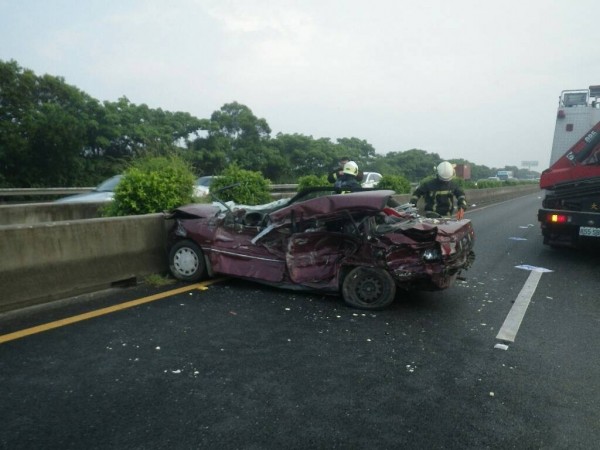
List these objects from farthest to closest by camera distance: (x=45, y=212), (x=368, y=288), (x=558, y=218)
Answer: (x=45, y=212)
(x=558, y=218)
(x=368, y=288)

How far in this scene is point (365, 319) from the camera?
4992 millimetres

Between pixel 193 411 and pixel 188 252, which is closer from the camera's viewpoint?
pixel 193 411

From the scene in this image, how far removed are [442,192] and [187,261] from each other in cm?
458

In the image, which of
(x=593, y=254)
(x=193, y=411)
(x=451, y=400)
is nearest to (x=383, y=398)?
(x=451, y=400)

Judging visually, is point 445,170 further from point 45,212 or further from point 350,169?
point 45,212

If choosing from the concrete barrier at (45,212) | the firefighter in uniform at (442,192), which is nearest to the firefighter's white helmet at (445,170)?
the firefighter in uniform at (442,192)

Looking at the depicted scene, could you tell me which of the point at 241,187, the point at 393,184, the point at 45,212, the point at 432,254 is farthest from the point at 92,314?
the point at 393,184

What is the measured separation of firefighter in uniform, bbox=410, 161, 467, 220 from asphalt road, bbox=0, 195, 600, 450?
275 centimetres

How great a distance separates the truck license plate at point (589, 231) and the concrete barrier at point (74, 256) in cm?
709

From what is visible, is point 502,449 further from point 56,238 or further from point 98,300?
point 56,238

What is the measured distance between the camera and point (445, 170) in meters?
8.00

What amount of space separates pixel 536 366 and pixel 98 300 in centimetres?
454

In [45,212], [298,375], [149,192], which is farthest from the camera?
[45,212]

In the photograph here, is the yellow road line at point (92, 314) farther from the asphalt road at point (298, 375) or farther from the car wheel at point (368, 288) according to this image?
the car wheel at point (368, 288)
